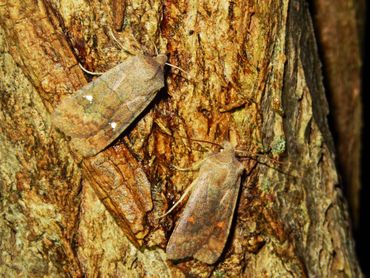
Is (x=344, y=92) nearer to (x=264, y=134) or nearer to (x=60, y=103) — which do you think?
(x=264, y=134)

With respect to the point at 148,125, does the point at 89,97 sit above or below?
above

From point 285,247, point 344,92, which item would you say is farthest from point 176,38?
point 344,92

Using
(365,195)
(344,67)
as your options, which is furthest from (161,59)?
(365,195)

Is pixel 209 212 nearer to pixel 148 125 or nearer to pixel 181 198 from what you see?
pixel 181 198

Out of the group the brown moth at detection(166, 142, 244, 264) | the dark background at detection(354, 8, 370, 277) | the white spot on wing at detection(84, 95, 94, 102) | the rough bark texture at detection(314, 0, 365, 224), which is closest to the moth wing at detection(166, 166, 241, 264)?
the brown moth at detection(166, 142, 244, 264)

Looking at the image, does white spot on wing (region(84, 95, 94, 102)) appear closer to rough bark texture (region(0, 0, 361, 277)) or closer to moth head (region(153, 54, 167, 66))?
rough bark texture (region(0, 0, 361, 277))

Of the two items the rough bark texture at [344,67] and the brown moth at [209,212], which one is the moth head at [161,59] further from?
the rough bark texture at [344,67]

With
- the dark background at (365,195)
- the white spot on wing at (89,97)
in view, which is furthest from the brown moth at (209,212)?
the dark background at (365,195)
